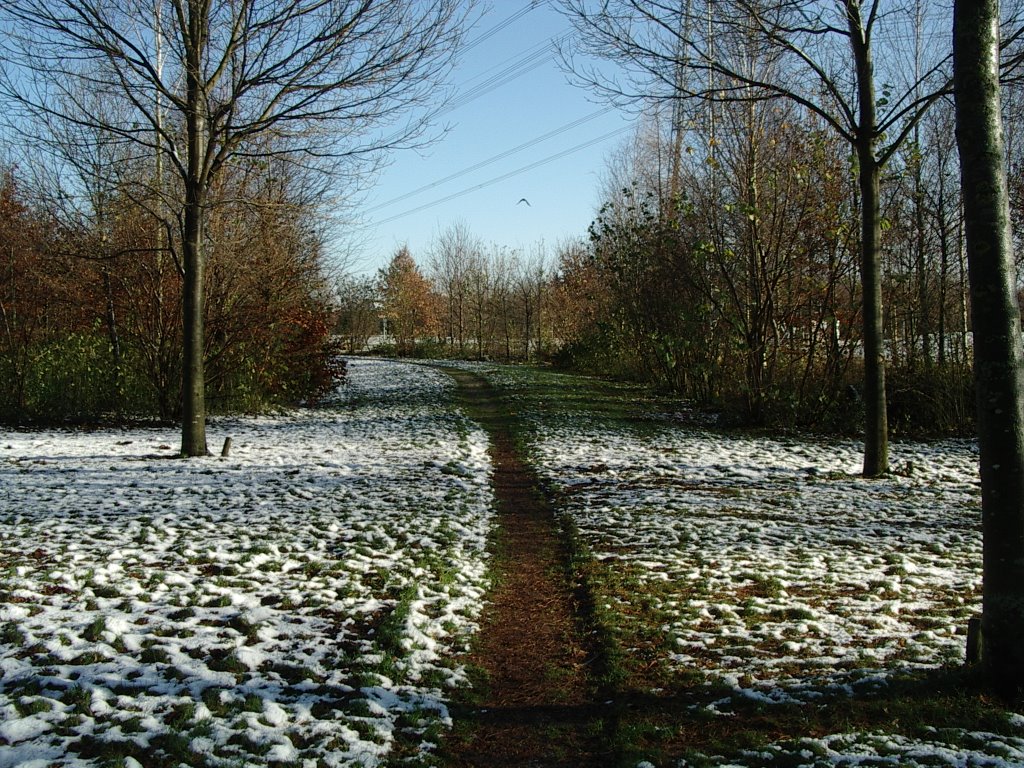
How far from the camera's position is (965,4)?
3551 mm

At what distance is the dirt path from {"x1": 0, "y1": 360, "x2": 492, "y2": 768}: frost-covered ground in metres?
0.18

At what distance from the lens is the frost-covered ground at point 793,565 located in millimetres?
3828

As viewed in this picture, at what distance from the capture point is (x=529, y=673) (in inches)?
168

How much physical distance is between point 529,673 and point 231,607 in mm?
2077

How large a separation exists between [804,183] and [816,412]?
4093 mm

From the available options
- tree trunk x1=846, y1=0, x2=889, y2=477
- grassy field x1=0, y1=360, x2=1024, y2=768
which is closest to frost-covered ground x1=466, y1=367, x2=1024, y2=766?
grassy field x1=0, y1=360, x2=1024, y2=768

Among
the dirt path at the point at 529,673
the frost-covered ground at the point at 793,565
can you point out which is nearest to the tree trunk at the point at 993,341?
the frost-covered ground at the point at 793,565

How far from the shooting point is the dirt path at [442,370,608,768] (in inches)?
135

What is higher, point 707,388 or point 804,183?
point 804,183

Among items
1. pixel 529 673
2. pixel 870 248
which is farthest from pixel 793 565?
pixel 870 248

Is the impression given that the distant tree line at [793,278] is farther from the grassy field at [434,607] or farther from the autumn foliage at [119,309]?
the autumn foliage at [119,309]

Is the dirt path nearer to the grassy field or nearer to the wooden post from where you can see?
the grassy field

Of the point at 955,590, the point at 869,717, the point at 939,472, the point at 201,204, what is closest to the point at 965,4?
the point at 869,717

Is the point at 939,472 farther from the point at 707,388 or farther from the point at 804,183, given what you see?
the point at 707,388
